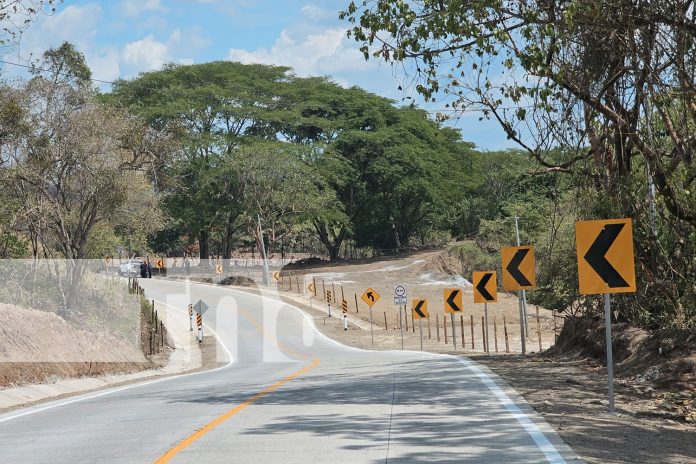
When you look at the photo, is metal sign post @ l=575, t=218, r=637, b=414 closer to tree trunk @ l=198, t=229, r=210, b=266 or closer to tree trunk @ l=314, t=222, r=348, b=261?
tree trunk @ l=198, t=229, r=210, b=266

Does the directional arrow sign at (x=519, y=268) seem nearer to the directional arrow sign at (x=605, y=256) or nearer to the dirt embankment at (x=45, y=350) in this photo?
the directional arrow sign at (x=605, y=256)

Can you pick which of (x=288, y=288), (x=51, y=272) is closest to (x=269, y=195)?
(x=288, y=288)

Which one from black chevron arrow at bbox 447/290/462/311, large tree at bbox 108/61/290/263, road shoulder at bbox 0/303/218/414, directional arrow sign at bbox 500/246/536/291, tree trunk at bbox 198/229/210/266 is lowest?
road shoulder at bbox 0/303/218/414

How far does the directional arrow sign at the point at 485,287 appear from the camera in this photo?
88.0 feet

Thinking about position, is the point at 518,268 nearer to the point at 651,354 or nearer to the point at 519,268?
the point at 519,268

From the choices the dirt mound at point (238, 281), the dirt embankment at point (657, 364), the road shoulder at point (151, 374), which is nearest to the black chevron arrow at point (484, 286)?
the dirt embankment at point (657, 364)

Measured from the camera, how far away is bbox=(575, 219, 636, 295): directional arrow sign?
37.4 ft

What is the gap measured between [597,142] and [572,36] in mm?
2918

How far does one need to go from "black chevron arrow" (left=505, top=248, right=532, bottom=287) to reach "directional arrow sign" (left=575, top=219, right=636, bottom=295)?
10257 mm

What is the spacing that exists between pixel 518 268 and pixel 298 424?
37.7 feet

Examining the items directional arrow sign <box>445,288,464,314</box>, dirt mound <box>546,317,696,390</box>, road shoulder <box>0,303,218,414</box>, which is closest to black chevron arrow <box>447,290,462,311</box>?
directional arrow sign <box>445,288,464,314</box>

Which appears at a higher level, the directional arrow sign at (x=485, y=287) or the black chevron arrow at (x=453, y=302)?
the directional arrow sign at (x=485, y=287)

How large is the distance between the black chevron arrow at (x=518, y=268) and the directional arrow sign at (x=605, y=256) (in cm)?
1026

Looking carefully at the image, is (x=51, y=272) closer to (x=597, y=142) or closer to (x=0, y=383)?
(x=0, y=383)
